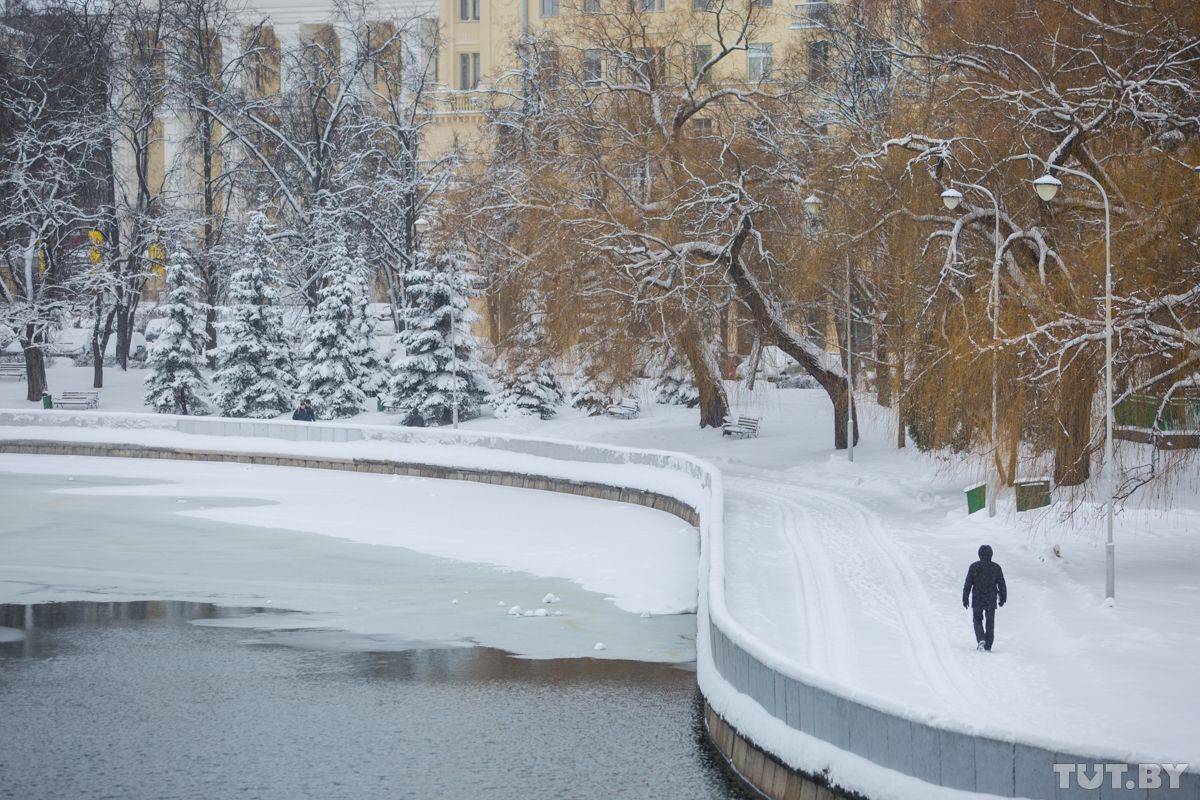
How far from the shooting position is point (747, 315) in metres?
47.6

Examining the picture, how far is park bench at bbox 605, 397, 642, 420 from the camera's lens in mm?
54812

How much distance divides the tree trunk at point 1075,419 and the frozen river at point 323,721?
8.40 m

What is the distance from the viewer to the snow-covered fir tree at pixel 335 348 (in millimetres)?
58344

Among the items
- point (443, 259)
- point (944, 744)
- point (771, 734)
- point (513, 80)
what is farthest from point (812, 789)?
point (513, 80)

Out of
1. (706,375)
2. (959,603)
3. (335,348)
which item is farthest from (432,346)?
(959,603)

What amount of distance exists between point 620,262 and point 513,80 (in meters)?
18.0

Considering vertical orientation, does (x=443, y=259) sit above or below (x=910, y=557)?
above

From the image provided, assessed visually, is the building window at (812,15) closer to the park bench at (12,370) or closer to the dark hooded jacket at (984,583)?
the park bench at (12,370)

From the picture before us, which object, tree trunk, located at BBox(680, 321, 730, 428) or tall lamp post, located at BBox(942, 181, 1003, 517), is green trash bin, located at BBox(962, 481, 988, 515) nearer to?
tall lamp post, located at BBox(942, 181, 1003, 517)

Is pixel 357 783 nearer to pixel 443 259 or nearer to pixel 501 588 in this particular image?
pixel 501 588

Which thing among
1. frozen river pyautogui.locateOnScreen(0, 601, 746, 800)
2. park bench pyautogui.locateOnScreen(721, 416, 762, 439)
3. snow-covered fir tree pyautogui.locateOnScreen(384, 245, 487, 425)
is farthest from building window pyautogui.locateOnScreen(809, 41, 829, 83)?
frozen river pyautogui.locateOnScreen(0, 601, 746, 800)

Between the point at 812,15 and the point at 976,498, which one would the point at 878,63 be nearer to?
the point at 812,15

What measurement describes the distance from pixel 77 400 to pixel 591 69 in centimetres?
2666

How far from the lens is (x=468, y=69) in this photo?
7750cm
